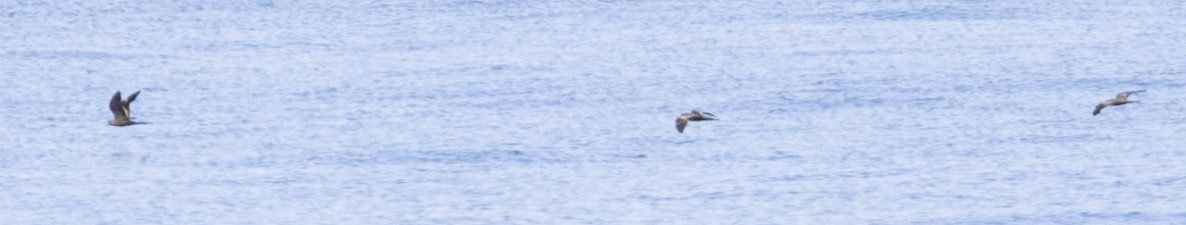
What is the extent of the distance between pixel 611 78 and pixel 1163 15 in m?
24.0

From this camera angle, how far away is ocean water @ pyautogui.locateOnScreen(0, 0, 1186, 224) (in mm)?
61781

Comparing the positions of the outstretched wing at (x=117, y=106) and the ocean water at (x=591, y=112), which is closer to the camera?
the outstretched wing at (x=117, y=106)

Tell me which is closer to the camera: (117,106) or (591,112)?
(117,106)

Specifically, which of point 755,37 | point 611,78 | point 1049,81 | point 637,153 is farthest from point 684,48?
point 637,153

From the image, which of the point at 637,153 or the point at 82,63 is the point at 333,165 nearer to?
the point at 637,153

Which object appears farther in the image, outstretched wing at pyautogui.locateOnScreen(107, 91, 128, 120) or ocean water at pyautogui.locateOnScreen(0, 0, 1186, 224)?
ocean water at pyautogui.locateOnScreen(0, 0, 1186, 224)

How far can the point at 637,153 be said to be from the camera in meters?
68.2

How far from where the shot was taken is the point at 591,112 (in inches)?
2943

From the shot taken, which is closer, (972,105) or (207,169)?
(207,169)

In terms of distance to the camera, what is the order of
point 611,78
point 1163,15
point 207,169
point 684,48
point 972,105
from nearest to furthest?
point 207,169 < point 972,105 < point 611,78 < point 684,48 < point 1163,15

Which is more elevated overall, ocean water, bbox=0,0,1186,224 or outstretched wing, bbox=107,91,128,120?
outstretched wing, bbox=107,91,128,120

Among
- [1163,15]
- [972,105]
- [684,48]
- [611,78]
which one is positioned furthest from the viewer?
[1163,15]

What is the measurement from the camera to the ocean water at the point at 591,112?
203 ft

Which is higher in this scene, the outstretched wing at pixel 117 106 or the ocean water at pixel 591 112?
the outstretched wing at pixel 117 106
